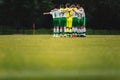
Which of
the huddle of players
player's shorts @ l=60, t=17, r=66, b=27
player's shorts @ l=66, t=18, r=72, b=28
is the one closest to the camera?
the huddle of players

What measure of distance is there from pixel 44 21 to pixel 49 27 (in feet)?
3.69

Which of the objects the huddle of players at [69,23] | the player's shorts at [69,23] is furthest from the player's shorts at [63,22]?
the player's shorts at [69,23]

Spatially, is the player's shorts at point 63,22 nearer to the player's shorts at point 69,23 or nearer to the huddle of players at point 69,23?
the huddle of players at point 69,23

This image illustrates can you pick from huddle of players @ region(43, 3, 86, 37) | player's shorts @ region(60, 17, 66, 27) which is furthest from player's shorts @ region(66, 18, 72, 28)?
player's shorts @ region(60, 17, 66, 27)

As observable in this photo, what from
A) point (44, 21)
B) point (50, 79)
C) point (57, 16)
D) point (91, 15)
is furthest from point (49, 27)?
point (50, 79)

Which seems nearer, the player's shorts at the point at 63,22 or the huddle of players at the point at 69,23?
the huddle of players at the point at 69,23

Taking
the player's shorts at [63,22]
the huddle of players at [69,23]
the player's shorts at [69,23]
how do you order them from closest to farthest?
the huddle of players at [69,23] < the player's shorts at [69,23] < the player's shorts at [63,22]

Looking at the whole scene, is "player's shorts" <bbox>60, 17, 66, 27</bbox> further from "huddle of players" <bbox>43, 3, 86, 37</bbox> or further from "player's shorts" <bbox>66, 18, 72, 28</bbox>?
"player's shorts" <bbox>66, 18, 72, 28</bbox>

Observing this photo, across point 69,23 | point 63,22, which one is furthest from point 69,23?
point 63,22

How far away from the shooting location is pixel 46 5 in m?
69.5

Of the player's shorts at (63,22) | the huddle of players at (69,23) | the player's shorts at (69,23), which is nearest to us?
the huddle of players at (69,23)

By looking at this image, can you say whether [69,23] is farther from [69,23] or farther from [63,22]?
[63,22]

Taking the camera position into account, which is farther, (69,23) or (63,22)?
(63,22)

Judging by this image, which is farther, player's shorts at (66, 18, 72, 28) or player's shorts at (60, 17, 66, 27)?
player's shorts at (60, 17, 66, 27)
